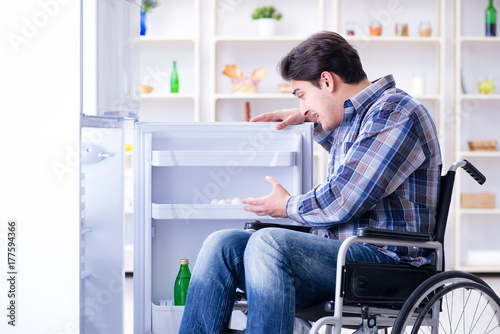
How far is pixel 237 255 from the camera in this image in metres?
1.57

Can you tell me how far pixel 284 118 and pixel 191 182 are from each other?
371 millimetres

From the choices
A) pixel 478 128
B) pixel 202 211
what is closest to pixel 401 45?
pixel 478 128

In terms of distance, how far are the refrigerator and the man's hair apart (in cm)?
28

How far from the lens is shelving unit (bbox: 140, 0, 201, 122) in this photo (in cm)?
419

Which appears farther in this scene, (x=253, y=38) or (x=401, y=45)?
(x=401, y=45)

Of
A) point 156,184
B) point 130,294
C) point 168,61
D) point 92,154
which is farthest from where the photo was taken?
point 168,61

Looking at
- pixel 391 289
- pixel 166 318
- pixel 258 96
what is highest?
pixel 258 96

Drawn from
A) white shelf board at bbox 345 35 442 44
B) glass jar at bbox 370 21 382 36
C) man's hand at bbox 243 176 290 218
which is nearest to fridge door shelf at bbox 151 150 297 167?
man's hand at bbox 243 176 290 218

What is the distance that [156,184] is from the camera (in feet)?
6.65

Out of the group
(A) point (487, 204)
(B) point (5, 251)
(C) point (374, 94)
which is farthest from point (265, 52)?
(B) point (5, 251)

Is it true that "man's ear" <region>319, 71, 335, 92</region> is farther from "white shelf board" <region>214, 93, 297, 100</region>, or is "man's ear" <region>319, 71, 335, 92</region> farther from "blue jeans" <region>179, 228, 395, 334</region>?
"white shelf board" <region>214, 93, 297, 100</region>

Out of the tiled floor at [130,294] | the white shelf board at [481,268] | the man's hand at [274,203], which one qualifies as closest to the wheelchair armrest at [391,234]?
the man's hand at [274,203]

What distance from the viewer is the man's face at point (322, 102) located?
169cm

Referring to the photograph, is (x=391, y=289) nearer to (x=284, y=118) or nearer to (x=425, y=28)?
(x=284, y=118)
